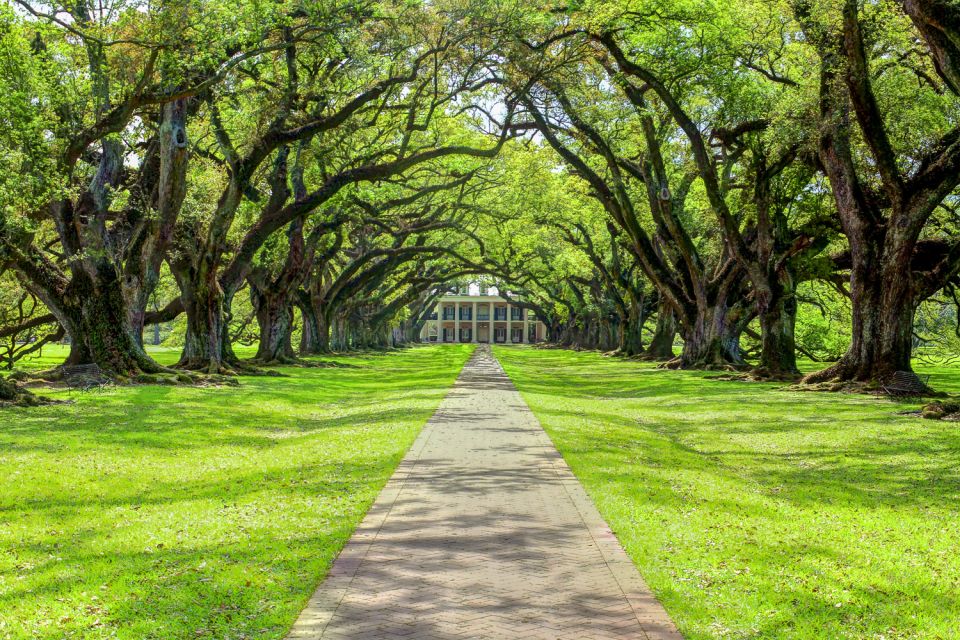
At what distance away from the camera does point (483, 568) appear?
6859mm

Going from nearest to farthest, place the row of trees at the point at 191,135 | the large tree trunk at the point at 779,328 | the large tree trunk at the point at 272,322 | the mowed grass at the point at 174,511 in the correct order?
the mowed grass at the point at 174,511 < the row of trees at the point at 191,135 < the large tree trunk at the point at 779,328 < the large tree trunk at the point at 272,322

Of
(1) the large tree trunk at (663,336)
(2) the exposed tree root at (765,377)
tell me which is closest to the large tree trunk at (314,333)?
(1) the large tree trunk at (663,336)

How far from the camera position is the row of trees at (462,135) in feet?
62.8

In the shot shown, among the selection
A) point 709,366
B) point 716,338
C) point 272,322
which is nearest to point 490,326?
point 272,322

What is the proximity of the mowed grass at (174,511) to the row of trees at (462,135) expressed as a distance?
19.3ft

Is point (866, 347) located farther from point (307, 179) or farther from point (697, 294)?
point (307, 179)

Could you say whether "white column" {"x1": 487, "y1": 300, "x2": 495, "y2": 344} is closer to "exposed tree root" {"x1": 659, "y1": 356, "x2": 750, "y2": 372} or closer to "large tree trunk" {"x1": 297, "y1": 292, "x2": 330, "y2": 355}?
"large tree trunk" {"x1": 297, "y1": 292, "x2": 330, "y2": 355}

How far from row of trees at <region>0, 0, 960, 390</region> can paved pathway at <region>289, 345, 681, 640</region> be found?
1029cm

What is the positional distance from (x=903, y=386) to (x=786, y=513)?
47.5 feet

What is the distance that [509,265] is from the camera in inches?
2328

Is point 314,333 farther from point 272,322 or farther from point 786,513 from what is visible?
point 786,513

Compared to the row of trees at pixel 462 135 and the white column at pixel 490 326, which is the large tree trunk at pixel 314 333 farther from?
the white column at pixel 490 326

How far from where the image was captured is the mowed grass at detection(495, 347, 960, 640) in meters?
6.10

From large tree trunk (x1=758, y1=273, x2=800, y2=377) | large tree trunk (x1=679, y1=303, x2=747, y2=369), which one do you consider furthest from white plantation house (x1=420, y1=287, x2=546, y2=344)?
large tree trunk (x1=758, y1=273, x2=800, y2=377)
